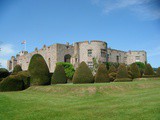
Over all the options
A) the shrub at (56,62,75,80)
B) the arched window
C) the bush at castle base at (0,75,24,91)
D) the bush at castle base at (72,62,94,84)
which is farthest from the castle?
the bush at castle base at (0,75,24,91)

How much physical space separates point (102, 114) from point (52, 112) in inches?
89.3

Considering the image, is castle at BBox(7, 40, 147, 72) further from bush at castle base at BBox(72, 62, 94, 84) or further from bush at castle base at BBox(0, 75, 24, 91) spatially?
bush at castle base at BBox(0, 75, 24, 91)

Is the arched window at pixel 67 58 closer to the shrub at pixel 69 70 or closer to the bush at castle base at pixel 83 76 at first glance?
the shrub at pixel 69 70

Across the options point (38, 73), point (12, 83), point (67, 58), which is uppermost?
point (67, 58)

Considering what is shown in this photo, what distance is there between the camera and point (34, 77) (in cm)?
2117

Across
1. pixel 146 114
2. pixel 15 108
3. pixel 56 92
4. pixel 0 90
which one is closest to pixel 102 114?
pixel 146 114

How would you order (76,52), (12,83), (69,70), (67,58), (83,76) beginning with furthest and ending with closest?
1. (67,58)
2. (76,52)
3. (69,70)
4. (83,76)
5. (12,83)

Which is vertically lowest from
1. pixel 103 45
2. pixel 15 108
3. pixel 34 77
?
pixel 15 108

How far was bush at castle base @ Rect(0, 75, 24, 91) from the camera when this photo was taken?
1930cm

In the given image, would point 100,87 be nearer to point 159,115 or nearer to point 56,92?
point 56,92

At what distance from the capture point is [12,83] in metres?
19.7

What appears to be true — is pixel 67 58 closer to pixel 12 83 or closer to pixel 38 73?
pixel 38 73

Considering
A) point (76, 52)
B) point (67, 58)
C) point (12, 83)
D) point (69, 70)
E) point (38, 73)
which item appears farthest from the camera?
point (67, 58)

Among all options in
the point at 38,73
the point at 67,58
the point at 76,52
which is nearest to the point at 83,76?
the point at 38,73
